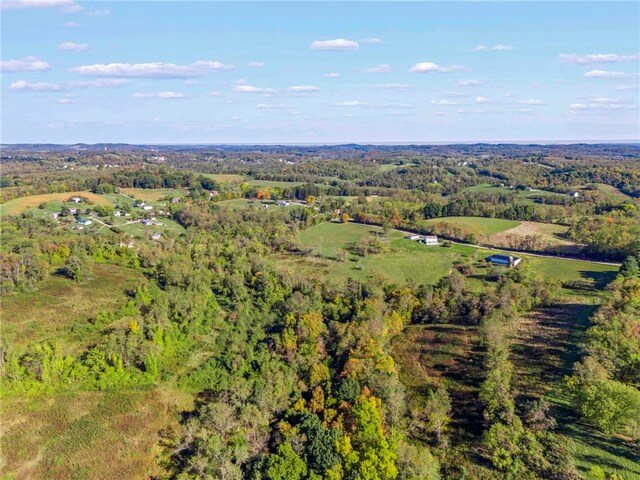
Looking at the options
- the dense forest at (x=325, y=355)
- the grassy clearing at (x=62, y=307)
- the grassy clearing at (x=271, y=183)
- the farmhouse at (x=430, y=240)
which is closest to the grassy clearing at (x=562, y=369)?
the dense forest at (x=325, y=355)

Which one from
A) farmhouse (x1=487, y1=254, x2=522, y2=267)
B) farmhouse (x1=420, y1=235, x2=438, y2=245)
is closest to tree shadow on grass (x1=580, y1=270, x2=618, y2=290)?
farmhouse (x1=487, y1=254, x2=522, y2=267)

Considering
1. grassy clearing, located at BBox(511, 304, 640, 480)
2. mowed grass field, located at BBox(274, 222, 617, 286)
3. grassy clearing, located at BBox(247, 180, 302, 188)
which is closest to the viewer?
grassy clearing, located at BBox(511, 304, 640, 480)

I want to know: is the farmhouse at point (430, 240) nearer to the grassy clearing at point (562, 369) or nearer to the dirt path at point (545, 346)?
the grassy clearing at point (562, 369)

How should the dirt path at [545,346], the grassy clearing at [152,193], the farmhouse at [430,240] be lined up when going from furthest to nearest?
the grassy clearing at [152,193] → the farmhouse at [430,240] → the dirt path at [545,346]

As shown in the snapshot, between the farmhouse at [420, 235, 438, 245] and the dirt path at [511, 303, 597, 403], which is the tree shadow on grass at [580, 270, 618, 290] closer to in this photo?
the dirt path at [511, 303, 597, 403]

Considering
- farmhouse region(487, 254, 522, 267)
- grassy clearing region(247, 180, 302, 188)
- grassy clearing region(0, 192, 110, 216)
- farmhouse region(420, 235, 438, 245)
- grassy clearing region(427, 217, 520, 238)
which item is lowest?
farmhouse region(487, 254, 522, 267)

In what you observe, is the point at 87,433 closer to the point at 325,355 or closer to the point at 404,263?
the point at 325,355

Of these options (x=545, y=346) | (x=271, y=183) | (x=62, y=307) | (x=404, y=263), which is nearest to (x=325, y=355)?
(x=545, y=346)
